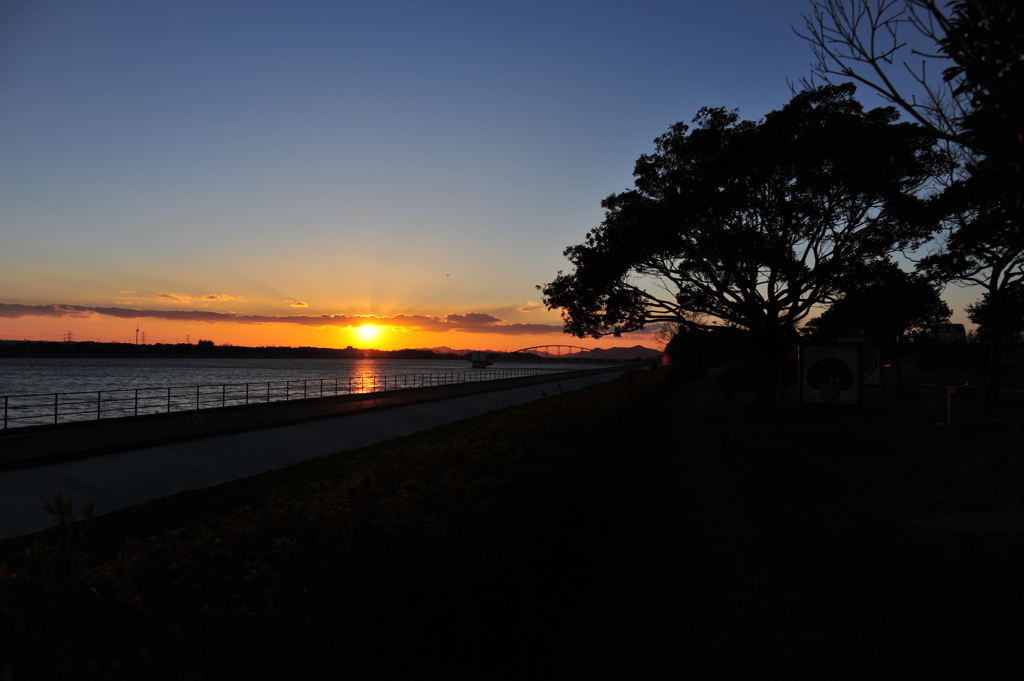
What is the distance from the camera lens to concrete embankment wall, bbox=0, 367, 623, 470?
52.0 feet

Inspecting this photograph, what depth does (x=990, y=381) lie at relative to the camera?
25172 mm

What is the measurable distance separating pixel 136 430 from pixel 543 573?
66.2ft

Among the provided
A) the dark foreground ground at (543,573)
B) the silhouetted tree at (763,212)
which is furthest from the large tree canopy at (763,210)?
the dark foreground ground at (543,573)

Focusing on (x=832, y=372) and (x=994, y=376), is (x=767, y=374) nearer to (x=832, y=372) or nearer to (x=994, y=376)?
(x=832, y=372)

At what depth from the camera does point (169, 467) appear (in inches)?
638

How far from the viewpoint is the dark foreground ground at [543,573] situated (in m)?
2.67

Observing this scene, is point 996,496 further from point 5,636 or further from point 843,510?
point 5,636

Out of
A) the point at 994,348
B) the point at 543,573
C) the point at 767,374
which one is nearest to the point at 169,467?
the point at 543,573

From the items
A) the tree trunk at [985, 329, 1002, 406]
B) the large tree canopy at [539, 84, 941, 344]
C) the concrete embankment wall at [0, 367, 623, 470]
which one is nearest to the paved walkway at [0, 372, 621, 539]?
the concrete embankment wall at [0, 367, 623, 470]

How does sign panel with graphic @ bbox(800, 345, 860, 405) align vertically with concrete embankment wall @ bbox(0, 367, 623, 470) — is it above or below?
above

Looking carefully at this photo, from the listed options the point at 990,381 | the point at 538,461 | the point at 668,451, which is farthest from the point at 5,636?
the point at 990,381

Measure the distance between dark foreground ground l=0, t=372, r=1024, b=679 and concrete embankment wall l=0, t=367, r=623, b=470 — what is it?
4.78m

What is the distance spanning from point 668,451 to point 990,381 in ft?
56.3

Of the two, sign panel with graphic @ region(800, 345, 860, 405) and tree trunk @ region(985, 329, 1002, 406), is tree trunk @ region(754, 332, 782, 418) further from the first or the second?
tree trunk @ region(985, 329, 1002, 406)
